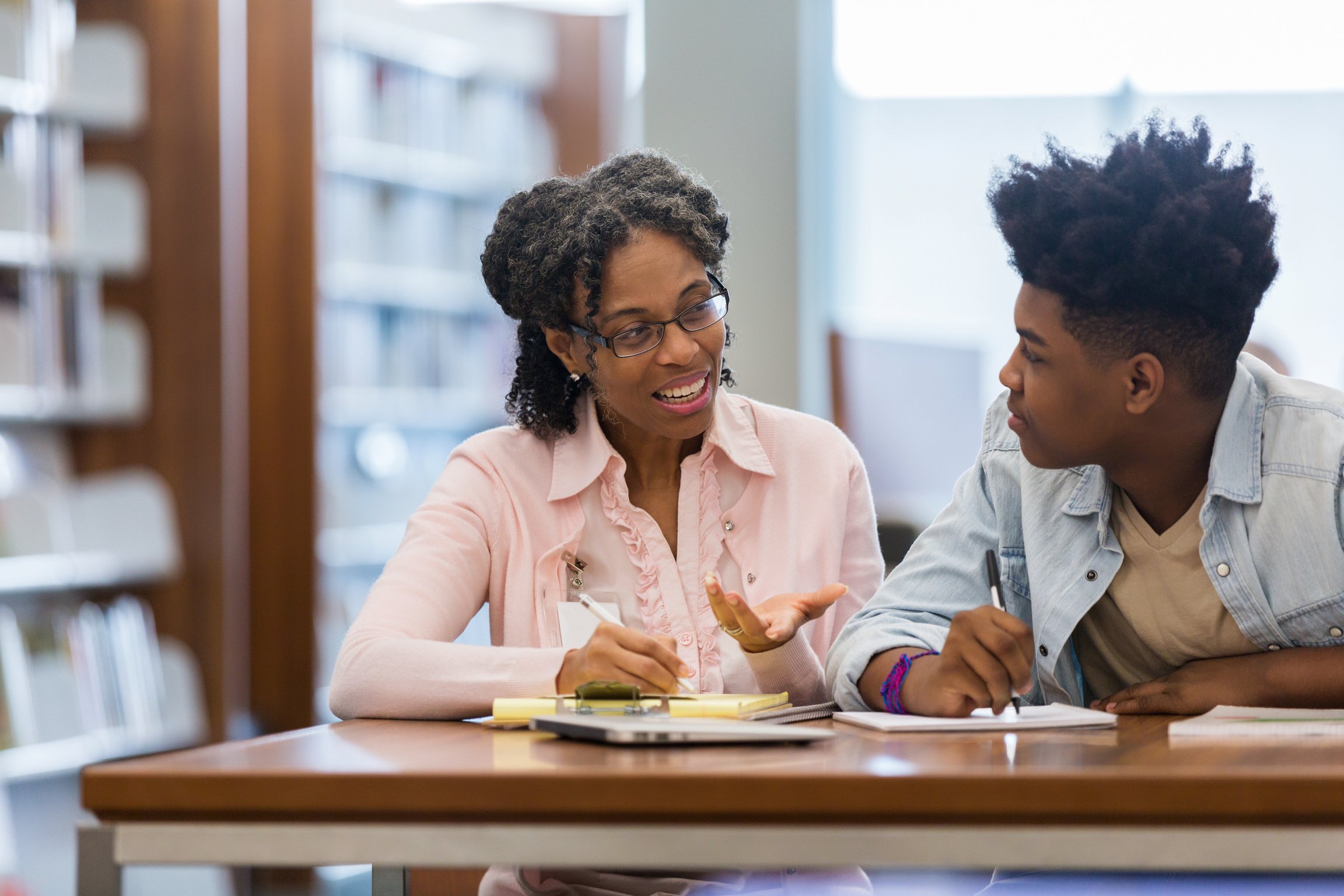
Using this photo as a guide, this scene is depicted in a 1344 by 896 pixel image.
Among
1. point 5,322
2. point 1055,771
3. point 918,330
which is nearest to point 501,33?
point 918,330

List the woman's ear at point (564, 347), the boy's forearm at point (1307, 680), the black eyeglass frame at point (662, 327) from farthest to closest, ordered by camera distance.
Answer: the woman's ear at point (564, 347)
the black eyeglass frame at point (662, 327)
the boy's forearm at point (1307, 680)

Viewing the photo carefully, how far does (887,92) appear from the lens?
15.3 ft

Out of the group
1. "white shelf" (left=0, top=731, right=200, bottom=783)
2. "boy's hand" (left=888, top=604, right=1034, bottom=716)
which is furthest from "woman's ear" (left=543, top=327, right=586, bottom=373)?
"white shelf" (left=0, top=731, right=200, bottom=783)

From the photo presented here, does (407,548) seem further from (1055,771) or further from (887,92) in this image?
(887,92)

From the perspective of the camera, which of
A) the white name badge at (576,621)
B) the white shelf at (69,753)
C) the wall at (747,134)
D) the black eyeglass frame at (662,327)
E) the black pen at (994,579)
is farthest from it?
the wall at (747,134)

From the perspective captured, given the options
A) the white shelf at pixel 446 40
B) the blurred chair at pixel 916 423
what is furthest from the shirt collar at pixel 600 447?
the white shelf at pixel 446 40

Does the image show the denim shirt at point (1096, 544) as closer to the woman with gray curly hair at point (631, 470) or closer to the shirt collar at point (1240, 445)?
the shirt collar at point (1240, 445)

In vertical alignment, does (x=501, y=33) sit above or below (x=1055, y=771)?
above

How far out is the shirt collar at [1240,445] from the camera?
123 centimetres

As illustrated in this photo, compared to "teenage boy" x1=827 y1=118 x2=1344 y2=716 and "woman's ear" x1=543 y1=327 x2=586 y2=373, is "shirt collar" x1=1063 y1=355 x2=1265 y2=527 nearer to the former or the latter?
"teenage boy" x1=827 y1=118 x2=1344 y2=716

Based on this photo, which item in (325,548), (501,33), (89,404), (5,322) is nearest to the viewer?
(5,322)

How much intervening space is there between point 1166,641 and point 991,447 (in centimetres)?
29

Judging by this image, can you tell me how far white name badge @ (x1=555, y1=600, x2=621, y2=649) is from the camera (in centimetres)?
141

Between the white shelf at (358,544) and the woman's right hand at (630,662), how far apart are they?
111 inches
